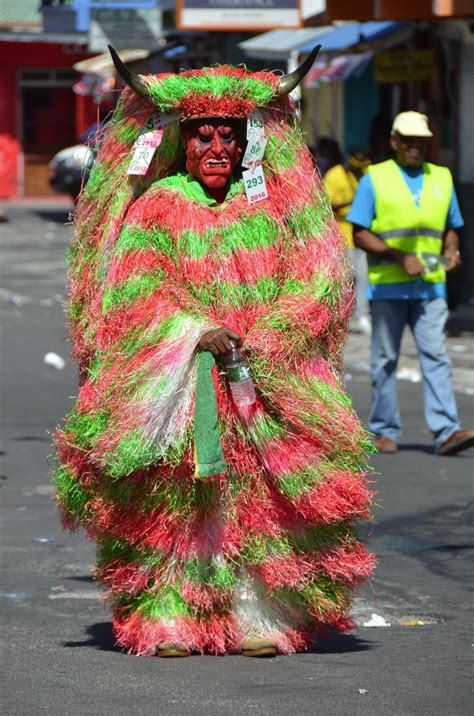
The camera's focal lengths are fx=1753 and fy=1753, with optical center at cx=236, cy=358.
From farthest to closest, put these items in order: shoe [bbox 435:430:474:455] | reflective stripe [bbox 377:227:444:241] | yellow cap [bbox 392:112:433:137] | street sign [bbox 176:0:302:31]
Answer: street sign [bbox 176:0:302:31] → shoe [bbox 435:430:474:455] → reflective stripe [bbox 377:227:444:241] → yellow cap [bbox 392:112:433:137]

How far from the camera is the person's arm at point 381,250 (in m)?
9.61

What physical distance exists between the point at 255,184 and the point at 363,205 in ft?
12.8

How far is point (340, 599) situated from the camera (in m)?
5.86

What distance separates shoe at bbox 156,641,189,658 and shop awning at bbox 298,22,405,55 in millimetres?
15204

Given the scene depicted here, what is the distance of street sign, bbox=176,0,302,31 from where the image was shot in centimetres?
1995

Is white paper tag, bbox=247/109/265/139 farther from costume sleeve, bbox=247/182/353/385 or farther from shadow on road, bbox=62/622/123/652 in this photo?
shadow on road, bbox=62/622/123/652

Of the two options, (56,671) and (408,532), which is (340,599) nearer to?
(56,671)

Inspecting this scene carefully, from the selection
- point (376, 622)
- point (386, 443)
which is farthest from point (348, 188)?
point (376, 622)

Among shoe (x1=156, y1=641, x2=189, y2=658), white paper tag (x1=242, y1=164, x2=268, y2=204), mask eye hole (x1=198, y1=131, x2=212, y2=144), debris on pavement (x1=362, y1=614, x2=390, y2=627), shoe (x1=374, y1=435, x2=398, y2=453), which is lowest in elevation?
shoe (x1=374, y1=435, x2=398, y2=453)

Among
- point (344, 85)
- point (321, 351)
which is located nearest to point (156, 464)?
point (321, 351)

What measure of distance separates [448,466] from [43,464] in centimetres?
231

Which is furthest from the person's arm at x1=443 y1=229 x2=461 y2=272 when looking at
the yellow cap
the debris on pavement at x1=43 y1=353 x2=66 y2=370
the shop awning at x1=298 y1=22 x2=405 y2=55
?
the shop awning at x1=298 y1=22 x2=405 y2=55

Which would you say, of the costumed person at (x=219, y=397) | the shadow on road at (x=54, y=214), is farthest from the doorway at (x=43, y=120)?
the costumed person at (x=219, y=397)

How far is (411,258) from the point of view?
31.5 ft
